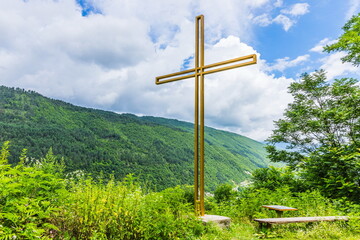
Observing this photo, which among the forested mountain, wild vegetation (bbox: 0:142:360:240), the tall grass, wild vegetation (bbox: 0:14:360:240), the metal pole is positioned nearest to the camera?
wild vegetation (bbox: 0:142:360:240)

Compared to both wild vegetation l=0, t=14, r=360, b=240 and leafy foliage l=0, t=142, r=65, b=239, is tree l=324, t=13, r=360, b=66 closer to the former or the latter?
wild vegetation l=0, t=14, r=360, b=240

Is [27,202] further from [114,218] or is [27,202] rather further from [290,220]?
[290,220]

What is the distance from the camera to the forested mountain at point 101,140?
37688mm

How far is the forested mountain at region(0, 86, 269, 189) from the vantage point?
124 ft

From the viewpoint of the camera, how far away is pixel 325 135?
9508mm

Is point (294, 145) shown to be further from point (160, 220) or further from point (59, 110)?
point (59, 110)

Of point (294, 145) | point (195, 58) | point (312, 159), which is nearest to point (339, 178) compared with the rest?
point (312, 159)

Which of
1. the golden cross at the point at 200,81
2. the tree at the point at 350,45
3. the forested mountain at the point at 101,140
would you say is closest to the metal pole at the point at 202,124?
the golden cross at the point at 200,81

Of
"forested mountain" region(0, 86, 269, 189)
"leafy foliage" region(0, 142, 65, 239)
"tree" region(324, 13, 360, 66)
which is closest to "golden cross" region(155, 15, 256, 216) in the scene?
"leafy foliage" region(0, 142, 65, 239)

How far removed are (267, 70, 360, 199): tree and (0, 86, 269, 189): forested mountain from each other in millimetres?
21900

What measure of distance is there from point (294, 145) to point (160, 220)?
30.4ft

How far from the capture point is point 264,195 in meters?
7.29

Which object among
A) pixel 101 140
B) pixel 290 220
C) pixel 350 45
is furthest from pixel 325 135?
pixel 101 140

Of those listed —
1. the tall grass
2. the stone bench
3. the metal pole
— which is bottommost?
the stone bench
